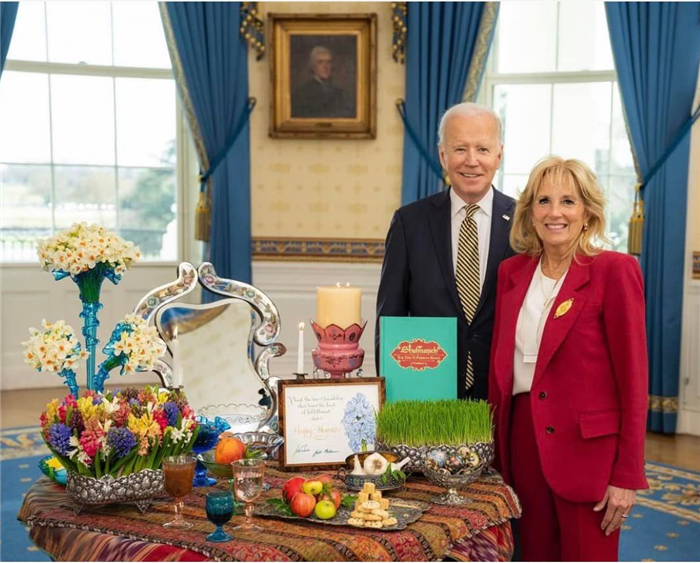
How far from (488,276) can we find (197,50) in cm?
418

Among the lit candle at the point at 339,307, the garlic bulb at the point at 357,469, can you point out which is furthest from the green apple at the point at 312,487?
the lit candle at the point at 339,307

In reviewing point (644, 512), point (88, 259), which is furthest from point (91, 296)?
point (644, 512)

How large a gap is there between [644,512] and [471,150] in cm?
243

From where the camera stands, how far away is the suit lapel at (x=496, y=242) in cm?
240

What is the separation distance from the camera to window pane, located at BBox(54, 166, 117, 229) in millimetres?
6562

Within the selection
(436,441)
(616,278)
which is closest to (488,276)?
(616,278)

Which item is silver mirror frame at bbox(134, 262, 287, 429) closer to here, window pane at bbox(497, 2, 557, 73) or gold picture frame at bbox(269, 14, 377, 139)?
gold picture frame at bbox(269, 14, 377, 139)

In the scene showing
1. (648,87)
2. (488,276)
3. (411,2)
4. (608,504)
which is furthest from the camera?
(411,2)

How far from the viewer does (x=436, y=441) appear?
188 cm

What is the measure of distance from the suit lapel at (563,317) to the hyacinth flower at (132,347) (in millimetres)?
907

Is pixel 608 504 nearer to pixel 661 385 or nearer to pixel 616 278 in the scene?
pixel 616 278

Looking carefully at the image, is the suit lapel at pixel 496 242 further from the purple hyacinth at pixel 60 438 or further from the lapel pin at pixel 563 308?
the purple hyacinth at pixel 60 438

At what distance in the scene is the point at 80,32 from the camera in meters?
6.46

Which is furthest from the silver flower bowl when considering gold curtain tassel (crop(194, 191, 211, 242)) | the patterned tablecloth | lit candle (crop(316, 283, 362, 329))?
gold curtain tassel (crop(194, 191, 211, 242))
